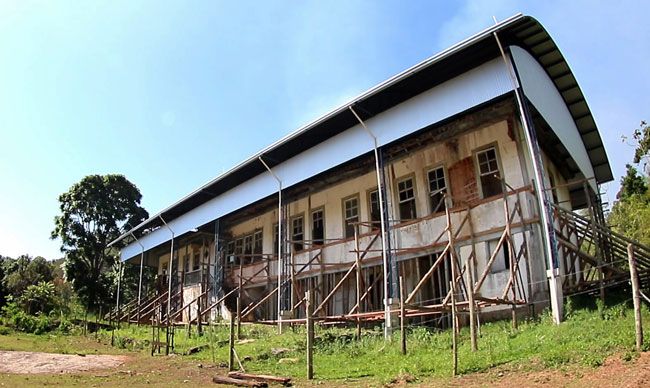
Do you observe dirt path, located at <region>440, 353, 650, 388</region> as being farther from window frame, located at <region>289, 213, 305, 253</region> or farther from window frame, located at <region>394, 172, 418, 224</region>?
window frame, located at <region>289, 213, 305, 253</region>

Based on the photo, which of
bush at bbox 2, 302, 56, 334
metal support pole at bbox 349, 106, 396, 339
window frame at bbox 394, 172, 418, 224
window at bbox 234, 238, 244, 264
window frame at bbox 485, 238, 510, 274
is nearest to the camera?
metal support pole at bbox 349, 106, 396, 339

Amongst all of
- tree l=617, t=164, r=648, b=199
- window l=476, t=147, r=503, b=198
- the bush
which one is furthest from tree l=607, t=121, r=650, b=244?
the bush

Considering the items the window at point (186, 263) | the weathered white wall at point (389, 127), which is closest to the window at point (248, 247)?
the weathered white wall at point (389, 127)

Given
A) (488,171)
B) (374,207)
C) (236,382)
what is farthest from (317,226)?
(236,382)

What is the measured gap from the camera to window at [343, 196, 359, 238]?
19.0m

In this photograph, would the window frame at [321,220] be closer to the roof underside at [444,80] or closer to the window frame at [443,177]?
the roof underside at [444,80]

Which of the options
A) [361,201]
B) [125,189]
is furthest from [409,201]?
[125,189]

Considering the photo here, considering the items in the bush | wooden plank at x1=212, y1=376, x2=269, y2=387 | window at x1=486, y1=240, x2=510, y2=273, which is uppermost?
window at x1=486, y1=240, x2=510, y2=273

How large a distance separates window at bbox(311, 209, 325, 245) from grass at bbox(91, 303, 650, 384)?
522 centimetres

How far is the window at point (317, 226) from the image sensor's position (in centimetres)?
2053

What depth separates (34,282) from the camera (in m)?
39.2

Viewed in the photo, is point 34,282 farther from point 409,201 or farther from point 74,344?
point 409,201

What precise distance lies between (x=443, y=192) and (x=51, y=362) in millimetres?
13591

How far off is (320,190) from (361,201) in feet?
7.59
